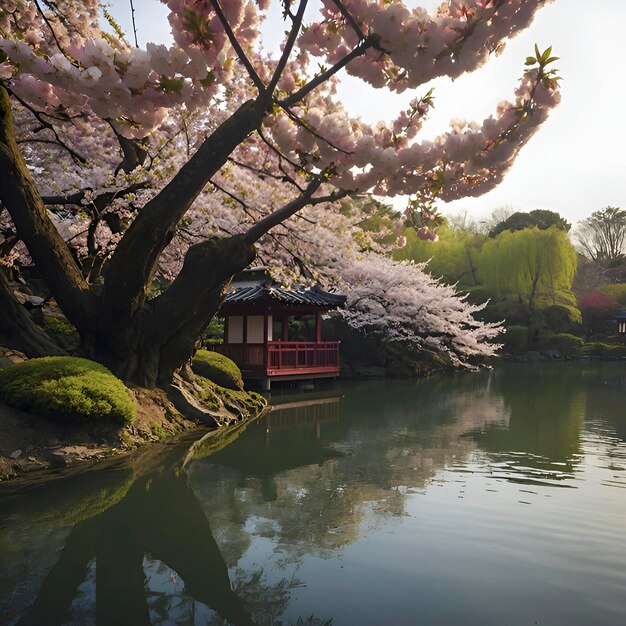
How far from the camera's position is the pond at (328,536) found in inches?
128

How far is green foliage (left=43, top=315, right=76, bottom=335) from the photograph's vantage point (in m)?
11.8

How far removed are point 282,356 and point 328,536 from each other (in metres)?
13.4

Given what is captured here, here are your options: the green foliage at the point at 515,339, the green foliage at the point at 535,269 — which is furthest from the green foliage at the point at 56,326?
the green foliage at the point at 535,269

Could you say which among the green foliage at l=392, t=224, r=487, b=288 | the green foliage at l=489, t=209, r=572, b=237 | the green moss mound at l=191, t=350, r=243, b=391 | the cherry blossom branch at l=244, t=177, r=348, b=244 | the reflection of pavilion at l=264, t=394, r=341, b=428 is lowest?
the reflection of pavilion at l=264, t=394, r=341, b=428

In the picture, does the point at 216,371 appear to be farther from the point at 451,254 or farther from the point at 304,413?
the point at 451,254

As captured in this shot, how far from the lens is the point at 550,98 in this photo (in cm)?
529

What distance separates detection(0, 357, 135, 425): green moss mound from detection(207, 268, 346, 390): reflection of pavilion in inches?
371

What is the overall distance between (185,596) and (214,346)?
1578 cm

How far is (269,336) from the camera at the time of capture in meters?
18.5

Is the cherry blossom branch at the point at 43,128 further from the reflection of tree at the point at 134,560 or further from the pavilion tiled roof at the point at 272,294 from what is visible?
the pavilion tiled roof at the point at 272,294

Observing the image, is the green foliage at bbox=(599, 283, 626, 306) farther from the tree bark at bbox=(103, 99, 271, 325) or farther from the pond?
the tree bark at bbox=(103, 99, 271, 325)

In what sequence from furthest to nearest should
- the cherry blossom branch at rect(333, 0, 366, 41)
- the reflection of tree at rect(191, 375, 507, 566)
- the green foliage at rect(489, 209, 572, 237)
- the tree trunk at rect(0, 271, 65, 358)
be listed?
the green foliage at rect(489, 209, 572, 237)
the tree trunk at rect(0, 271, 65, 358)
the cherry blossom branch at rect(333, 0, 366, 41)
the reflection of tree at rect(191, 375, 507, 566)

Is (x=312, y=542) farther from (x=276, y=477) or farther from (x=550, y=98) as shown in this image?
(x=550, y=98)

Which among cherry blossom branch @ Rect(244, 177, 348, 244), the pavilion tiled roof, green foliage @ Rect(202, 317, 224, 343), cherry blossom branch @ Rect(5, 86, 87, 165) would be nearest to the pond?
cherry blossom branch @ Rect(244, 177, 348, 244)
